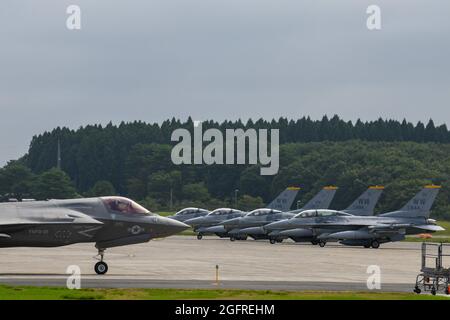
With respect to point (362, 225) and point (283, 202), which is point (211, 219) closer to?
point (283, 202)

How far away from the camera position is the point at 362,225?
65875mm

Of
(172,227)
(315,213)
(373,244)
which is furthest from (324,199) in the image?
(172,227)

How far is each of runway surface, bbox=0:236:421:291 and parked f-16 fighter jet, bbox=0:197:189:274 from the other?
1.23 meters

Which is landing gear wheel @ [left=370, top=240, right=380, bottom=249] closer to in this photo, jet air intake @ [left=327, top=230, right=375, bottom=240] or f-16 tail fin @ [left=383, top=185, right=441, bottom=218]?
jet air intake @ [left=327, top=230, right=375, bottom=240]

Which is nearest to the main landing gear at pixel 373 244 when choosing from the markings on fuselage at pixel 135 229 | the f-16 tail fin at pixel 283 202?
the f-16 tail fin at pixel 283 202

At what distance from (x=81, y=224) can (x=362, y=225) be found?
32923mm

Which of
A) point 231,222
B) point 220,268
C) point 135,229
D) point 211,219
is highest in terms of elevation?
point 135,229

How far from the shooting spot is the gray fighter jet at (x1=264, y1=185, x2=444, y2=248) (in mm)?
64812

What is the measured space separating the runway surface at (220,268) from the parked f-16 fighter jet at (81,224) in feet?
4.05

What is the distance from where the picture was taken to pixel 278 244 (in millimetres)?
68250

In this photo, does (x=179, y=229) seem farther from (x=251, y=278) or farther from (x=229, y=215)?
(x=229, y=215)

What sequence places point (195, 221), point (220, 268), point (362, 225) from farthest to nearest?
point (195, 221) → point (362, 225) → point (220, 268)

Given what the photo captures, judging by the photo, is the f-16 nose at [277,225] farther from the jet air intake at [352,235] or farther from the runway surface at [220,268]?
the runway surface at [220,268]
